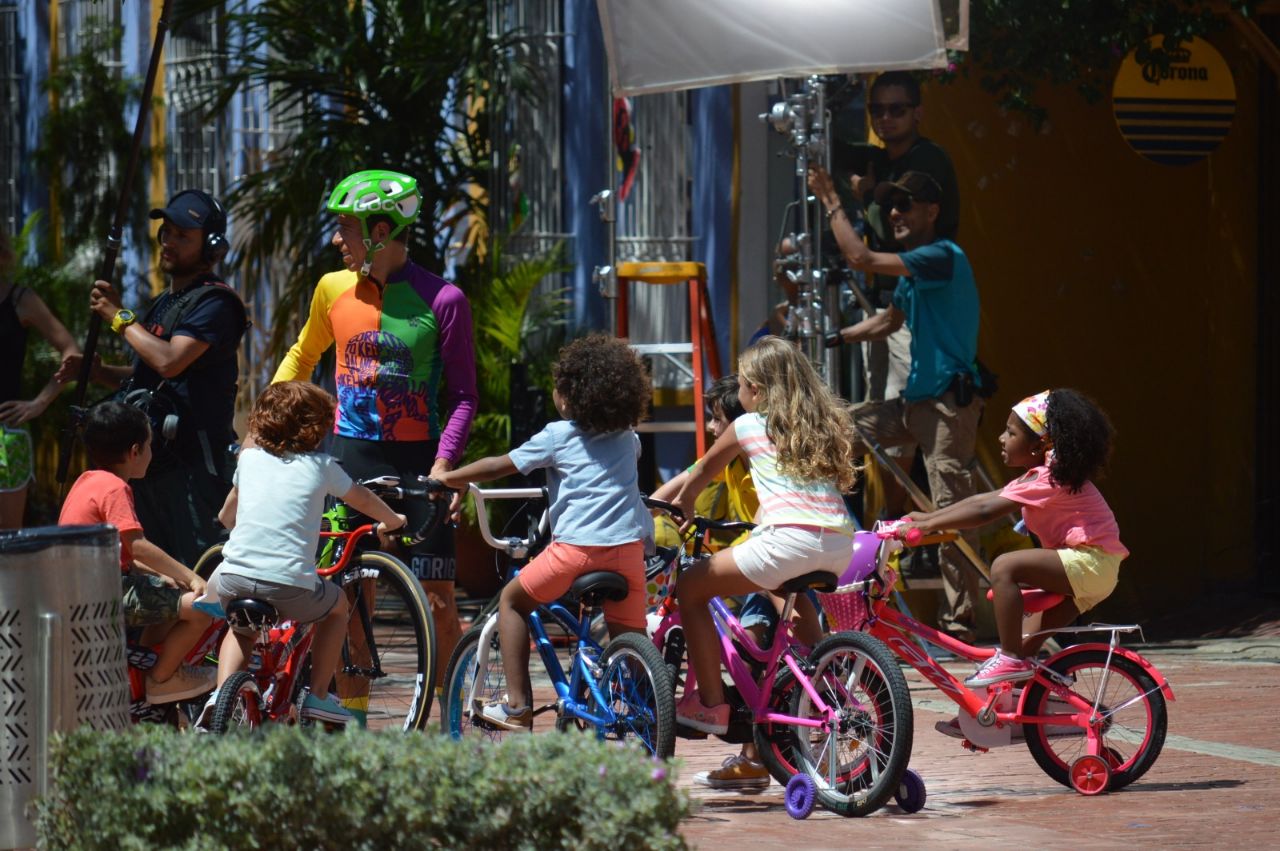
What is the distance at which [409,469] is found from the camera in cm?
777

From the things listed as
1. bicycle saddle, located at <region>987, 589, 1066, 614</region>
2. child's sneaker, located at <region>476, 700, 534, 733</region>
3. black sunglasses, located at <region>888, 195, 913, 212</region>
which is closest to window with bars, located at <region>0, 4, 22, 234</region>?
black sunglasses, located at <region>888, 195, 913, 212</region>

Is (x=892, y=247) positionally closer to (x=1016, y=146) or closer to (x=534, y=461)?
(x=1016, y=146)

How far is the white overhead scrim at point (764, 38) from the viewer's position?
9.96m

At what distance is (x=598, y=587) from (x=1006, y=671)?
1.43 meters

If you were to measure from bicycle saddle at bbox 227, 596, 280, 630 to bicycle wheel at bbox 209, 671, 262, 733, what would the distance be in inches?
6.2

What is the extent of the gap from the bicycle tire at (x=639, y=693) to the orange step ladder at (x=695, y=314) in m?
4.69

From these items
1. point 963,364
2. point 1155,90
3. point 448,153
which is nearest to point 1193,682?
point 963,364

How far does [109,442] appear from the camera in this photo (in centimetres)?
718

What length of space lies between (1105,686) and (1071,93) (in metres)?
6.90

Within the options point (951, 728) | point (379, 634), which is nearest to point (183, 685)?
point (379, 634)

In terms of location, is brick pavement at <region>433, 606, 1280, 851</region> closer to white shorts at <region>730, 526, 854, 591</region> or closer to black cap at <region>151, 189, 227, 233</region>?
white shorts at <region>730, 526, 854, 591</region>

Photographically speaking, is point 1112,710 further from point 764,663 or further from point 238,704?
point 238,704

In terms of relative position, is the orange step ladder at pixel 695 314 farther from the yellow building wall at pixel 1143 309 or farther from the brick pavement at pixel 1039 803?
the brick pavement at pixel 1039 803

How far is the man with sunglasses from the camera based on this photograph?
11.3 metres
